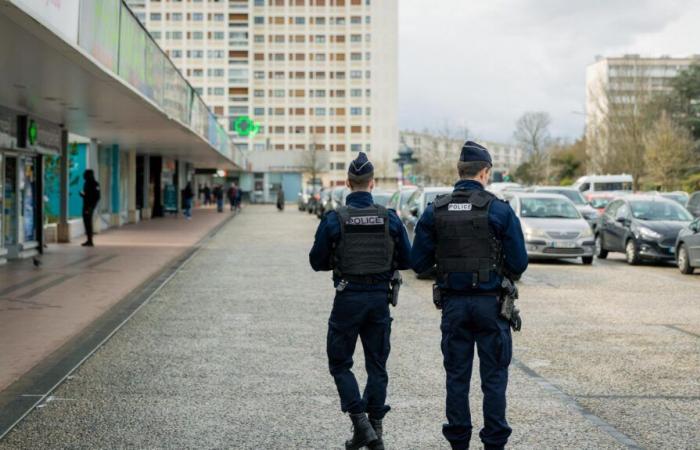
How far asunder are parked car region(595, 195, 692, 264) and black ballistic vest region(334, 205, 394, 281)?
15844 millimetres

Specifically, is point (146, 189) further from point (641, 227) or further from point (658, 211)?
point (641, 227)

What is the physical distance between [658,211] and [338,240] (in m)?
17.9

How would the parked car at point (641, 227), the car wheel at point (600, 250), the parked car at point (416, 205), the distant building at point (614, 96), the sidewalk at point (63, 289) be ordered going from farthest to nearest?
1. the distant building at point (614, 96)
2. the car wheel at point (600, 250)
3. the parked car at point (641, 227)
4. the parked car at point (416, 205)
5. the sidewalk at point (63, 289)

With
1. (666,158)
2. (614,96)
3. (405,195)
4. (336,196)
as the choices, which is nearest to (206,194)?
(614,96)

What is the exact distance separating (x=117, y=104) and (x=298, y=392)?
12.9 metres

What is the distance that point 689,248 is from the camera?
18047 millimetres

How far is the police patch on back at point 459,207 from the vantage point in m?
5.08

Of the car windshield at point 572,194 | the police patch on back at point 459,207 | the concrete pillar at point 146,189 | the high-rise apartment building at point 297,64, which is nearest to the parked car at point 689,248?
the car windshield at point 572,194

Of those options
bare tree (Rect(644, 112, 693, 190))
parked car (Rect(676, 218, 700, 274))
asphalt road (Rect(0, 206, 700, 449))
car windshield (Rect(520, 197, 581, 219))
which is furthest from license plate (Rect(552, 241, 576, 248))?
bare tree (Rect(644, 112, 693, 190))

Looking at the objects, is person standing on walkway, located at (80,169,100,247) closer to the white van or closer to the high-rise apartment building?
the white van

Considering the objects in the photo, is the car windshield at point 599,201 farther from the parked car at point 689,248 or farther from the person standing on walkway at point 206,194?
the person standing on walkway at point 206,194

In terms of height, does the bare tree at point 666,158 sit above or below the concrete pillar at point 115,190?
above

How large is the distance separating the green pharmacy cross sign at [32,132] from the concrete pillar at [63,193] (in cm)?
347

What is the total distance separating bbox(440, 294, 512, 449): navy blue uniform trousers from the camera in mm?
4941
